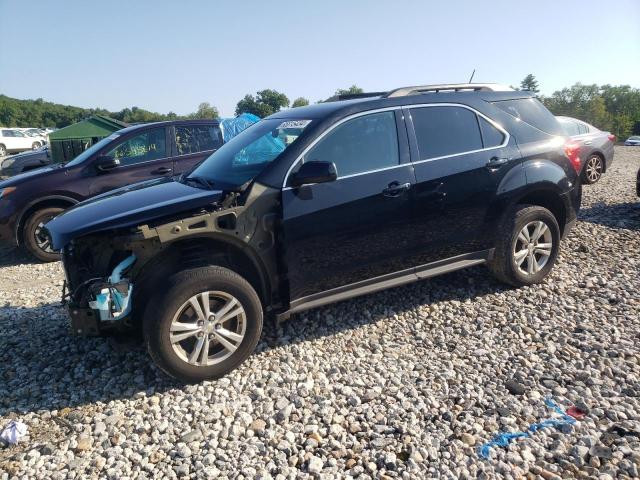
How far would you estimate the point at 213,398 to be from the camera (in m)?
3.17

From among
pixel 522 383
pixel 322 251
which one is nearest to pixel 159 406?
pixel 322 251

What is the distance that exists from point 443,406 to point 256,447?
120 cm

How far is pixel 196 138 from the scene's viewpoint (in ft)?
24.6

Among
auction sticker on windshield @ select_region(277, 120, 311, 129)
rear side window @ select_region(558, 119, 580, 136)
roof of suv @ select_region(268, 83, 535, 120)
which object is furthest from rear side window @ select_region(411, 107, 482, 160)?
rear side window @ select_region(558, 119, 580, 136)

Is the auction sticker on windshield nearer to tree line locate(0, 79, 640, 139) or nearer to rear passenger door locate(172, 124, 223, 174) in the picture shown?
rear passenger door locate(172, 124, 223, 174)

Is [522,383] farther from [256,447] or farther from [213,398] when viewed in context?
[213,398]

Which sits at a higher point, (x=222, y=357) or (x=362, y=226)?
(x=362, y=226)

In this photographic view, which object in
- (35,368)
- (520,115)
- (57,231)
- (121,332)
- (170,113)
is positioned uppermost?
(170,113)

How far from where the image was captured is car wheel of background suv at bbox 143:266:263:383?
10.1ft

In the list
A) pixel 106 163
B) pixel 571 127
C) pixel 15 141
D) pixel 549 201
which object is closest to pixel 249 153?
pixel 549 201

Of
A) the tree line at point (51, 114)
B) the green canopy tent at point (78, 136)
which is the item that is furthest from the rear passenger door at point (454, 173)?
the tree line at point (51, 114)

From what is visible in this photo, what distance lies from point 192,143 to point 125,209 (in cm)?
429

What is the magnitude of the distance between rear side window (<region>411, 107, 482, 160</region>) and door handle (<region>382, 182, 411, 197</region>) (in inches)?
13.4

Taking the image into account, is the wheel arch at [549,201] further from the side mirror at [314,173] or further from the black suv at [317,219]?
the side mirror at [314,173]
